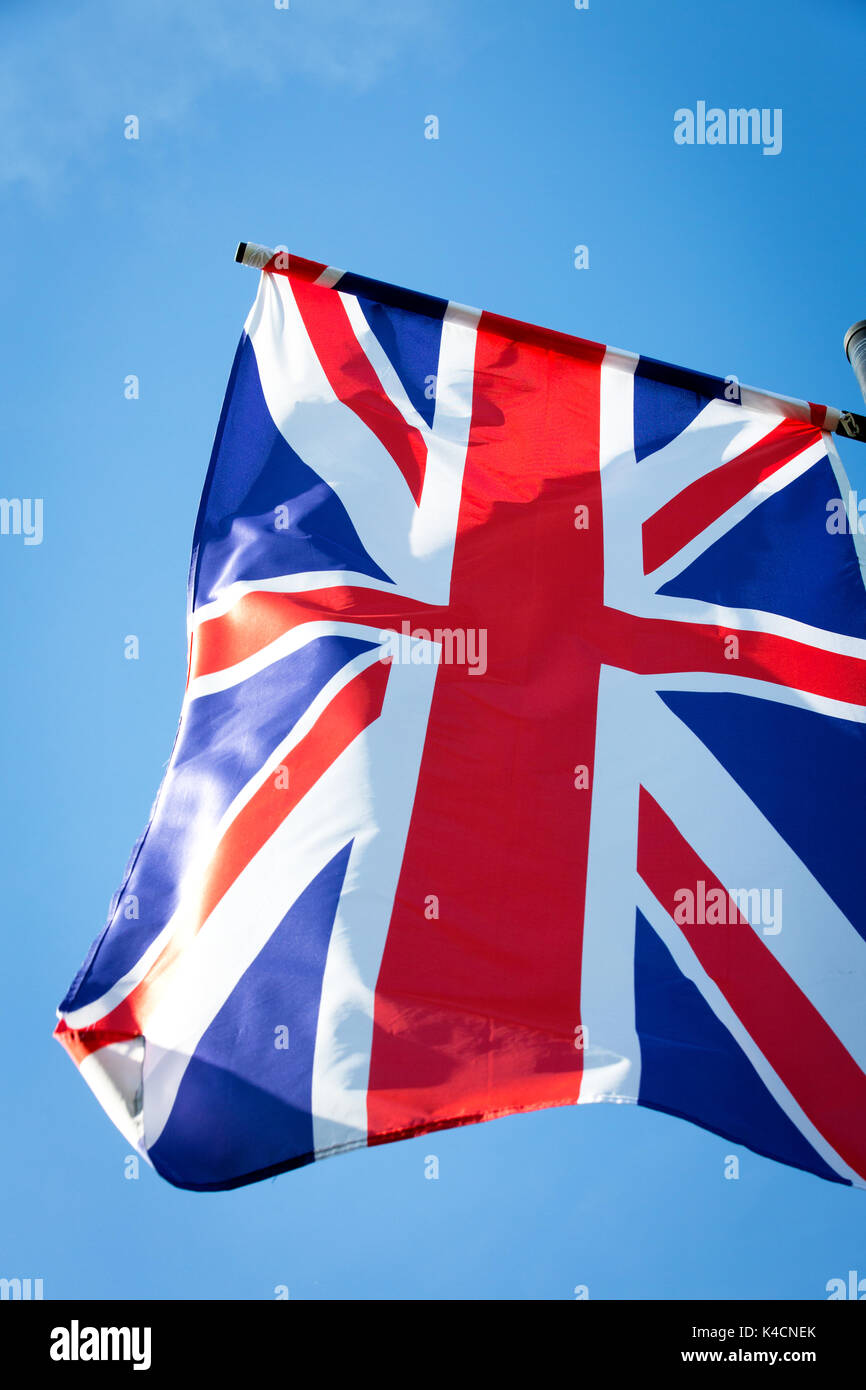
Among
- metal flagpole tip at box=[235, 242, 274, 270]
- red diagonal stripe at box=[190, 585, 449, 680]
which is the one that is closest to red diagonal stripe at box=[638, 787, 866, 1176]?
red diagonal stripe at box=[190, 585, 449, 680]

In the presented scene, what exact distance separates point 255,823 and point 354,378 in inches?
103

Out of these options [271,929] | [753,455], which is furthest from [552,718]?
[753,455]

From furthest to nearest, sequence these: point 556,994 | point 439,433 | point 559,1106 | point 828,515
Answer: point 439,433, point 828,515, point 556,994, point 559,1106

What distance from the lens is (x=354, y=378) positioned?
644cm

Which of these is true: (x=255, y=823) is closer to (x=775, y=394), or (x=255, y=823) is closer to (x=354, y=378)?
(x=354, y=378)

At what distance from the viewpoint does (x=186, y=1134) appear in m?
4.08

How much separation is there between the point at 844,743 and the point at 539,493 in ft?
6.21

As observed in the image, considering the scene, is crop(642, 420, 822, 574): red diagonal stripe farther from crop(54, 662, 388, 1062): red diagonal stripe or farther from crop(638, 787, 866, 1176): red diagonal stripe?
crop(638, 787, 866, 1176): red diagonal stripe

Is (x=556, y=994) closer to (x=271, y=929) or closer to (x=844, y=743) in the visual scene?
(x=271, y=929)

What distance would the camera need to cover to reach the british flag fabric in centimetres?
424

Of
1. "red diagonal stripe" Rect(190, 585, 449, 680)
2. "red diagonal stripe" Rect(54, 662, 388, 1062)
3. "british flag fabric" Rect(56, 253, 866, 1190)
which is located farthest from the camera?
"red diagonal stripe" Rect(190, 585, 449, 680)

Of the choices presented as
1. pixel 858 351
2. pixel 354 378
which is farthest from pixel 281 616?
pixel 858 351

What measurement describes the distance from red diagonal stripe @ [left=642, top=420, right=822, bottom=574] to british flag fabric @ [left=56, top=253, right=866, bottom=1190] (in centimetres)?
2

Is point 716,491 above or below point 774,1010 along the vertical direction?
above
